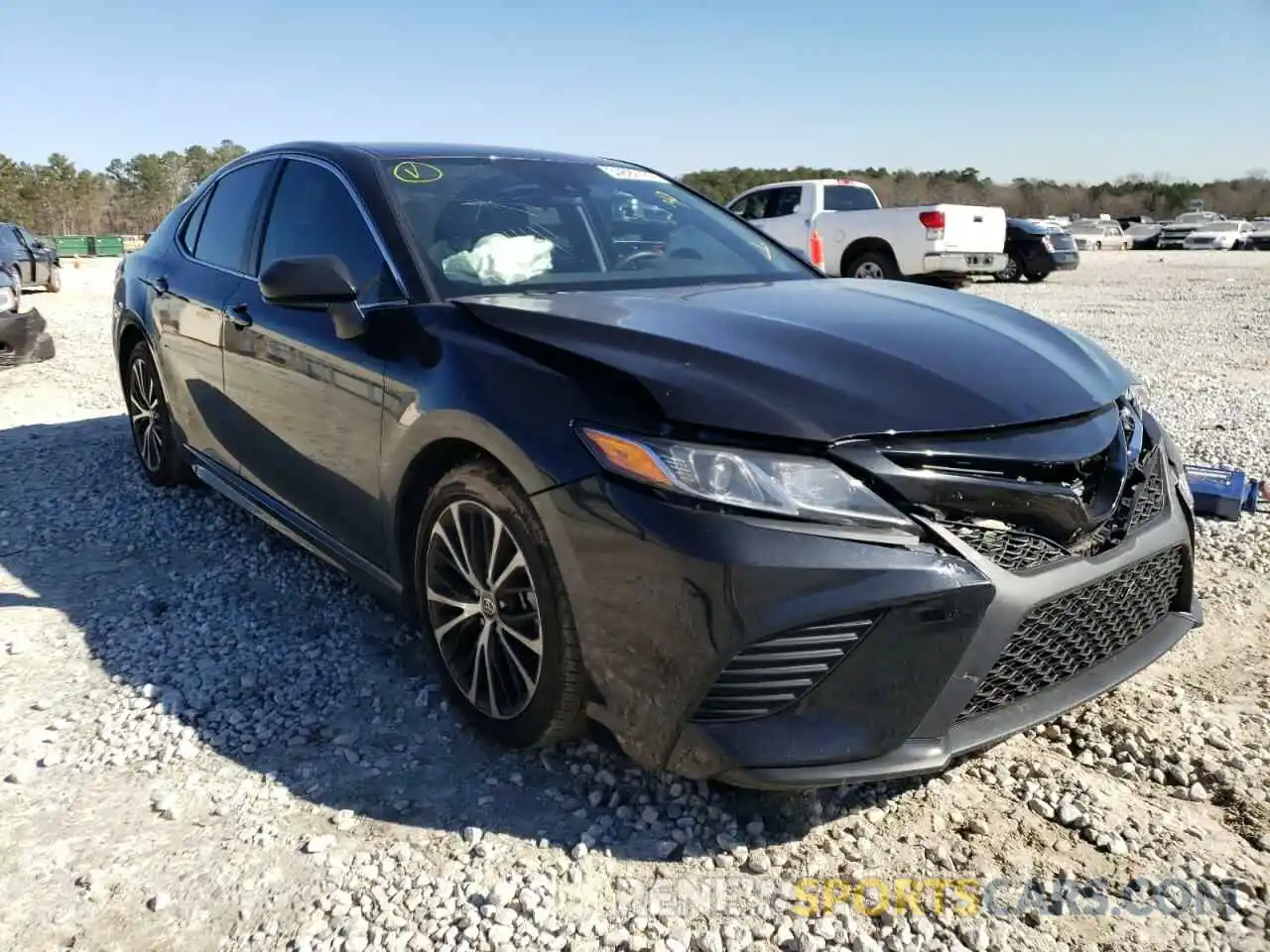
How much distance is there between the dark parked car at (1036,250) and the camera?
19.3 metres

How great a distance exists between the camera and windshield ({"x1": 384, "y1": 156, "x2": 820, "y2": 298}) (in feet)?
9.83

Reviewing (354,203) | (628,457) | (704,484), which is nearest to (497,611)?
(628,457)

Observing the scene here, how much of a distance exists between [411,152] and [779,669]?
2345 millimetres

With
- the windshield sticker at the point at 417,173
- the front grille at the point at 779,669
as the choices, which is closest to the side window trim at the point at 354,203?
the windshield sticker at the point at 417,173

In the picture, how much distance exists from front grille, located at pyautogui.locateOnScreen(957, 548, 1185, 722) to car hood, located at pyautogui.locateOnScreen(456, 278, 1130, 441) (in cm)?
42

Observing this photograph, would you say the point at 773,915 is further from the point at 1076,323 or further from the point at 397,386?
the point at 1076,323

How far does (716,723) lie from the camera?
2025 mm

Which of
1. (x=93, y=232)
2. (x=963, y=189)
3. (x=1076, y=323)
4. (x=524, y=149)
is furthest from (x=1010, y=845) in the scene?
(x=93, y=232)

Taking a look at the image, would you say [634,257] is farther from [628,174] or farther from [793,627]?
[793,627]

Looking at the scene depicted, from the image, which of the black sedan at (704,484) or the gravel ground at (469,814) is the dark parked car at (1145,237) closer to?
the gravel ground at (469,814)

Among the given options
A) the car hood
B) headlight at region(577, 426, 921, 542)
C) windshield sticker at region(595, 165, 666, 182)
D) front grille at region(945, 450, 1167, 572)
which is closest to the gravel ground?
front grille at region(945, 450, 1167, 572)

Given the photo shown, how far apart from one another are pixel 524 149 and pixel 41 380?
22.2 feet

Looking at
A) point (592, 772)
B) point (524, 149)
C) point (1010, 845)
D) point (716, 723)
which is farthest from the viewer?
point (524, 149)

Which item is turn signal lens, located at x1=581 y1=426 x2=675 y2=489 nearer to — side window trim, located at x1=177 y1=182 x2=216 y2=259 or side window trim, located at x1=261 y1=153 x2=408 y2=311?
side window trim, located at x1=261 y1=153 x2=408 y2=311
